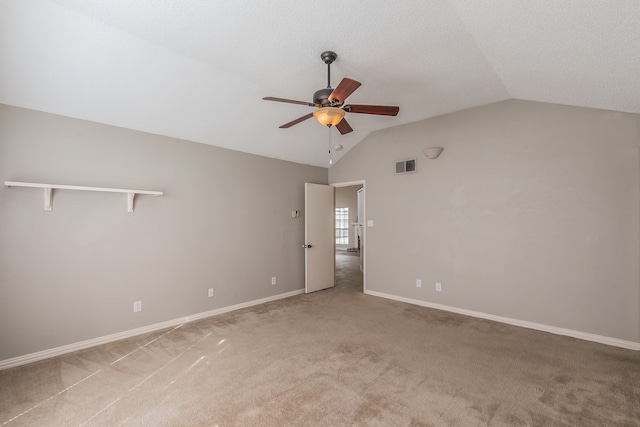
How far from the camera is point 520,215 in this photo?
3.68m

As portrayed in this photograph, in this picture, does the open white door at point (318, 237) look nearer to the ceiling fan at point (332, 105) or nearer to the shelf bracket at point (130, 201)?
the shelf bracket at point (130, 201)

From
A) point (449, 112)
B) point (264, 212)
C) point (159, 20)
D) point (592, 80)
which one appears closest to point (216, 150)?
point (264, 212)

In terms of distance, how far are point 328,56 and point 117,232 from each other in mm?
2964

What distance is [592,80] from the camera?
2.61 meters

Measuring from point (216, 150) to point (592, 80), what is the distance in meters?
4.25

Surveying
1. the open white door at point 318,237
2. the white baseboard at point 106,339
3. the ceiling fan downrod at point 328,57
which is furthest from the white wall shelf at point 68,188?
the open white door at point 318,237

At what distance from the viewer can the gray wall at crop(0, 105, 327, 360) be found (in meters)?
2.78

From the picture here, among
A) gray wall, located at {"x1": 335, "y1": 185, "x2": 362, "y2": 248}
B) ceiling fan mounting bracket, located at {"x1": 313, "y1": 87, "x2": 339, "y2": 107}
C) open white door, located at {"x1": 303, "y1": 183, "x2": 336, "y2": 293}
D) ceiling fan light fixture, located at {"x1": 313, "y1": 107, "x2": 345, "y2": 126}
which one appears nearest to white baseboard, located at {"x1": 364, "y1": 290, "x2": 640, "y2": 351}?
open white door, located at {"x1": 303, "y1": 183, "x2": 336, "y2": 293}

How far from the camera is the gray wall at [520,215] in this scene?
10.2 feet

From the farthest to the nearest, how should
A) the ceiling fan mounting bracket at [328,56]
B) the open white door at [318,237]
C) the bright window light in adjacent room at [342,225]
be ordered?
the bright window light in adjacent room at [342,225]
the open white door at [318,237]
the ceiling fan mounting bracket at [328,56]

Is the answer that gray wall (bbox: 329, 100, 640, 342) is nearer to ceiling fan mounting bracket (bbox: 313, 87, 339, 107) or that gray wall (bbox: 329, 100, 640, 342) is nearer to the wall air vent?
the wall air vent

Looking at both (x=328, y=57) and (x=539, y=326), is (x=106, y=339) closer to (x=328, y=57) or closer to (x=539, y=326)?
(x=328, y=57)

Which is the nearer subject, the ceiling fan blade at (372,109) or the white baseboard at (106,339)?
the ceiling fan blade at (372,109)

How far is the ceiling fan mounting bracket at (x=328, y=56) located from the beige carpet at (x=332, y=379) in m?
2.80
